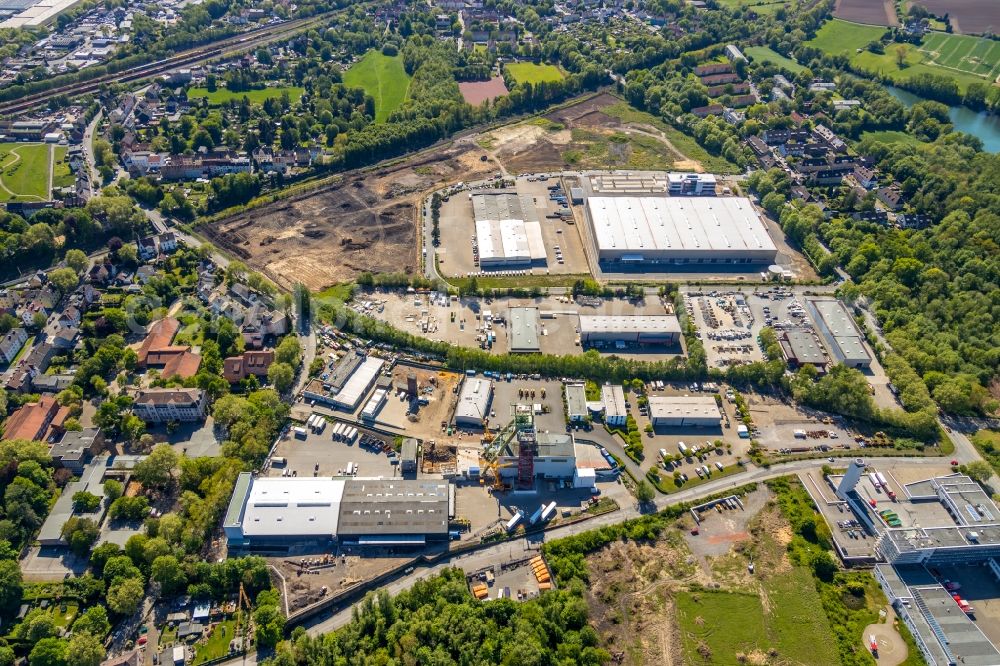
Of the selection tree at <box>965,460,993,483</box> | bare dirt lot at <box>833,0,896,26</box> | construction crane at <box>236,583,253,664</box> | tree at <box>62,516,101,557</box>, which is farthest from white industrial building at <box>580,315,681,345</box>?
bare dirt lot at <box>833,0,896,26</box>

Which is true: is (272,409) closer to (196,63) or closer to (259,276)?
(259,276)

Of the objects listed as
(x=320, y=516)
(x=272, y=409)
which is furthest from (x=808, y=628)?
(x=272, y=409)

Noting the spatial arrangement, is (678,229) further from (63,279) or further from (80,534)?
(63,279)

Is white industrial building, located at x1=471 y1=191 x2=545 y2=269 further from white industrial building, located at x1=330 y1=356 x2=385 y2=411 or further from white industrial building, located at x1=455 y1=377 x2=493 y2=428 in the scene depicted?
white industrial building, located at x1=330 y1=356 x2=385 y2=411

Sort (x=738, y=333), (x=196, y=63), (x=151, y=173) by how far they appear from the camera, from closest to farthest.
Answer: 1. (x=738, y=333)
2. (x=151, y=173)
3. (x=196, y=63)

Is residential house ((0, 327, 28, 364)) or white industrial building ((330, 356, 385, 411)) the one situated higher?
white industrial building ((330, 356, 385, 411))

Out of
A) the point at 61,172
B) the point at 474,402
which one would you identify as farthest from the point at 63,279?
the point at 474,402
